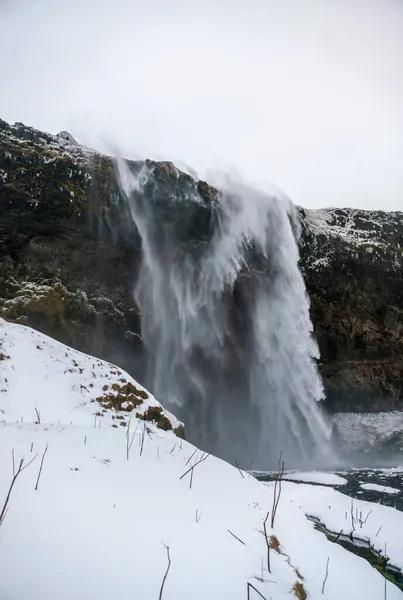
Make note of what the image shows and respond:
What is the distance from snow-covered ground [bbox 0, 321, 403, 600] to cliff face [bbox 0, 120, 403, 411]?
12.0 m

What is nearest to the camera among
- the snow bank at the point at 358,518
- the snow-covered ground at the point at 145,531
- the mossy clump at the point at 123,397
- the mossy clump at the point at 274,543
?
the snow-covered ground at the point at 145,531

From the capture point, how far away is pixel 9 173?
52.7 feet

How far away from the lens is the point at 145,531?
8.57 feet

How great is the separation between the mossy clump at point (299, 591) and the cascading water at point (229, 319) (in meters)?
16.6

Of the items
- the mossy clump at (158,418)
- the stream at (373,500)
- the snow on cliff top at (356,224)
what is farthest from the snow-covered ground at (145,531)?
the snow on cliff top at (356,224)

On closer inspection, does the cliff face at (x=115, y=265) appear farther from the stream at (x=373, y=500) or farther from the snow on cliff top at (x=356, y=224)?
the stream at (x=373, y=500)

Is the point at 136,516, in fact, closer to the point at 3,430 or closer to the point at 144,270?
the point at 3,430

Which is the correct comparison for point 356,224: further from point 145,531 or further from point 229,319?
point 145,531

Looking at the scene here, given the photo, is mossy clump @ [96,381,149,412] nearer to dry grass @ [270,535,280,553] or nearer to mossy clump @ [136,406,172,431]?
mossy clump @ [136,406,172,431]

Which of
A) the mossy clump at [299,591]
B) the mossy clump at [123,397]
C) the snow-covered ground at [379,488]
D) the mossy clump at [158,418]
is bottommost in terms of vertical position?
the snow-covered ground at [379,488]

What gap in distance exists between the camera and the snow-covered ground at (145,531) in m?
2.04

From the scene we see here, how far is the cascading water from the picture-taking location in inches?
752

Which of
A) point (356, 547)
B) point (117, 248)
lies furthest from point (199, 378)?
point (356, 547)

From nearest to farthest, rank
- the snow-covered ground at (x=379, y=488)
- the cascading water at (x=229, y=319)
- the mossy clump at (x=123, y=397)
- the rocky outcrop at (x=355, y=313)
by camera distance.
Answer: the mossy clump at (x=123, y=397) < the snow-covered ground at (x=379, y=488) < the cascading water at (x=229, y=319) < the rocky outcrop at (x=355, y=313)
